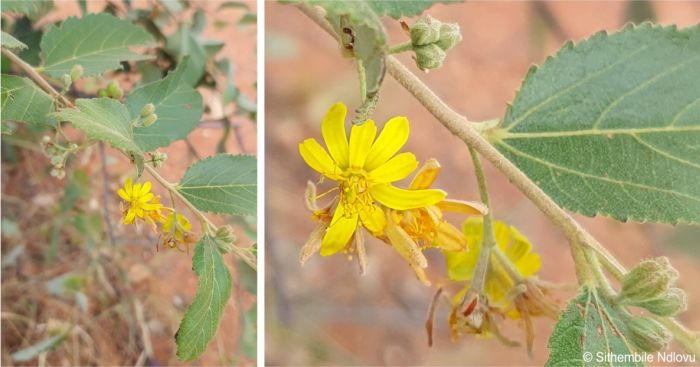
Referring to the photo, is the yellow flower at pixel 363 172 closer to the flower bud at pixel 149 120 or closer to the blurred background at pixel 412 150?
the flower bud at pixel 149 120

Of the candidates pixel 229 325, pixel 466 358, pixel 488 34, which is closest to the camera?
pixel 229 325

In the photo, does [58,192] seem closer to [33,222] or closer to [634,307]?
[33,222]

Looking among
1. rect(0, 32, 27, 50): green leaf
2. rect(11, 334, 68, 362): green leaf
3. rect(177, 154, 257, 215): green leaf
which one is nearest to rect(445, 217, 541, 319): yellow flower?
rect(177, 154, 257, 215): green leaf

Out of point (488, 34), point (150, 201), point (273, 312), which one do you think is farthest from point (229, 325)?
point (488, 34)

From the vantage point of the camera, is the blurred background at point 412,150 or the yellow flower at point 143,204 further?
the blurred background at point 412,150

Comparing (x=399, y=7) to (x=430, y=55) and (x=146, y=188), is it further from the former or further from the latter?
(x=146, y=188)

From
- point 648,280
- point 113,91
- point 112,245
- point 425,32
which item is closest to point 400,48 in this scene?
point 425,32

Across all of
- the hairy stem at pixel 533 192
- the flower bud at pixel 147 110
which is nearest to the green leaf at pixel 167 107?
the flower bud at pixel 147 110
